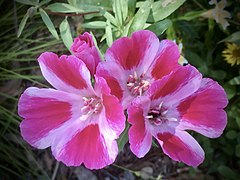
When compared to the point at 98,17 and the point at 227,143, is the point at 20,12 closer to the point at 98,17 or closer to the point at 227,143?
the point at 98,17

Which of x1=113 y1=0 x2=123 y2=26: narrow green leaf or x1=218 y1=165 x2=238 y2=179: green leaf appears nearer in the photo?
x1=113 y1=0 x2=123 y2=26: narrow green leaf

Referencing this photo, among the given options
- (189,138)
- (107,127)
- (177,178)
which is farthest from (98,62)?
(177,178)

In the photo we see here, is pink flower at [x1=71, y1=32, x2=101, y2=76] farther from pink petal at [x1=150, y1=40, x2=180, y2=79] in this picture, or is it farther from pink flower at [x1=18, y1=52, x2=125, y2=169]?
pink petal at [x1=150, y1=40, x2=180, y2=79]

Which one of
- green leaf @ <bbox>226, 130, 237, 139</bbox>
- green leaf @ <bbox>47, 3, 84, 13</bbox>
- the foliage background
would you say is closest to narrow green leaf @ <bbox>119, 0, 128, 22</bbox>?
green leaf @ <bbox>47, 3, 84, 13</bbox>

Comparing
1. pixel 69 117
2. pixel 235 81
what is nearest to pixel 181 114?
pixel 69 117

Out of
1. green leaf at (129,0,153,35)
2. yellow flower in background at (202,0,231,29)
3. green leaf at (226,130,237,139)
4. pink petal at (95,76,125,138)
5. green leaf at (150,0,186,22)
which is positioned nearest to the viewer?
pink petal at (95,76,125,138)

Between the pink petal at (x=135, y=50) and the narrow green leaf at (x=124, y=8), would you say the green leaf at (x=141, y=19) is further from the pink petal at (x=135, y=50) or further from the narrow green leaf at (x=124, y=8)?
the pink petal at (x=135, y=50)

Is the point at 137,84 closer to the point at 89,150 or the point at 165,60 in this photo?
the point at 165,60
